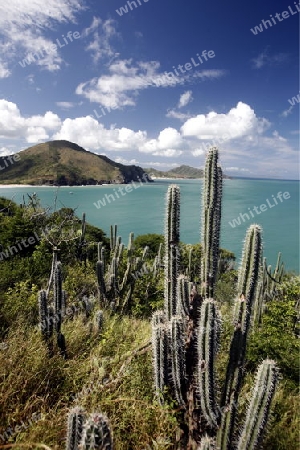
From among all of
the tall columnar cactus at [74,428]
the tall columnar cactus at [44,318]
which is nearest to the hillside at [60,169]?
the tall columnar cactus at [44,318]

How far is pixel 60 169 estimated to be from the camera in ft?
432

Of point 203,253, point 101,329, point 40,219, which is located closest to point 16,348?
point 101,329

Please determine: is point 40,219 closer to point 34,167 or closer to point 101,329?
point 101,329

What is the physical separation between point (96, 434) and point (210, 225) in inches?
95.6

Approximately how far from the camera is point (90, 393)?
3.85 metres

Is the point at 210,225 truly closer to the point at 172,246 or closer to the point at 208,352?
the point at 172,246

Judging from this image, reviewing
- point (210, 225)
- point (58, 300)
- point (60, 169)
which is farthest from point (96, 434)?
point (60, 169)

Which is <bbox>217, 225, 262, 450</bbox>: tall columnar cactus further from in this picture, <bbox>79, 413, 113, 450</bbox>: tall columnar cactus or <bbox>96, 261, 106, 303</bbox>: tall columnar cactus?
<bbox>96, 261, 106, 303</bbox>: tall columnar cactus

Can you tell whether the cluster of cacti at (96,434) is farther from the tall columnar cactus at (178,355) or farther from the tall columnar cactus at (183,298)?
the tall columnar cactus at (183,298)

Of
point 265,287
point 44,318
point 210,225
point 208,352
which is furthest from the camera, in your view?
point 265,287

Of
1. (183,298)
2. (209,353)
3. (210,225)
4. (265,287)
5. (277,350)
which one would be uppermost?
(210,225)

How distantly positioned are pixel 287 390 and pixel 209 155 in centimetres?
480

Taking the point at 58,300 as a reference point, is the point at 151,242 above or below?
below

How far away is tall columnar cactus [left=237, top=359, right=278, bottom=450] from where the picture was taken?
2.87m
